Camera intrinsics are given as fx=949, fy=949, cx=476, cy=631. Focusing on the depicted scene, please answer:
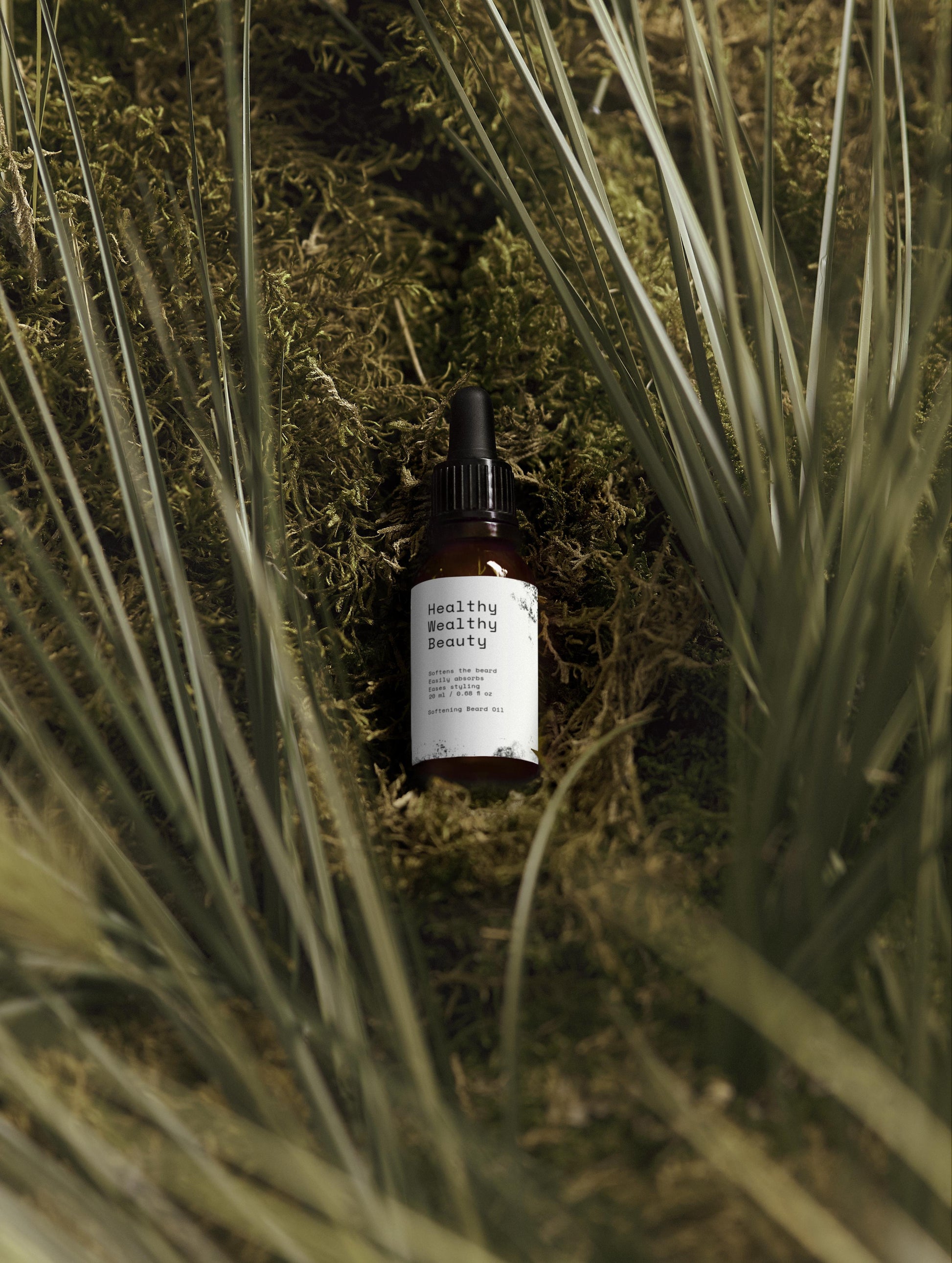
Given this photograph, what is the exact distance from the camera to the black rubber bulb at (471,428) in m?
0.82

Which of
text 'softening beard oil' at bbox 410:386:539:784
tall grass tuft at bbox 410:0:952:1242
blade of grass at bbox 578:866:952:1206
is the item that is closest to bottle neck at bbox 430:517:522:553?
text 'softening beard oil' at bbox 410:386:539:784

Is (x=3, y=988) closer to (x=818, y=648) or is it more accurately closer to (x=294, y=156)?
(x=818, y=648)

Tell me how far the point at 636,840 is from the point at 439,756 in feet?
0.56

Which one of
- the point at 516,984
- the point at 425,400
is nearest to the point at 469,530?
the point at 425,400

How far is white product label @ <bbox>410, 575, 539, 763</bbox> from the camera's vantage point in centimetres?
76

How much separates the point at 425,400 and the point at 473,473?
0.14m

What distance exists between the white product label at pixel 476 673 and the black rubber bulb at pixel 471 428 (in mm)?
116

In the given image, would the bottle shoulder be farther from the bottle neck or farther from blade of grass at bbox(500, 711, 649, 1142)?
blade of grass at bbox(500, 711, 649, 1142)

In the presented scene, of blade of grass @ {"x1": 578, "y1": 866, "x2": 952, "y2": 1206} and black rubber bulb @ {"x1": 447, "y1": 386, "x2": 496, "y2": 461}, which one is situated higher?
black rubber bulb @ {"x1": 447, "y1": 386, "x2": 496, "y2": 461}

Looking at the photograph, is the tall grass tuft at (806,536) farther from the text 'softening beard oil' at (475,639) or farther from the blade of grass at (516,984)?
the text 'softening beard oil' at (475,639)

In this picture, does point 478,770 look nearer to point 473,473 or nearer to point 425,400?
point 473,473

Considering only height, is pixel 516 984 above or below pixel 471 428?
below

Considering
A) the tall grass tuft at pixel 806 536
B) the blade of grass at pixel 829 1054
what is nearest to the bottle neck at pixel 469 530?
the tall grass tuft at pixel 806 536

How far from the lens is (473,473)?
0.80 m
